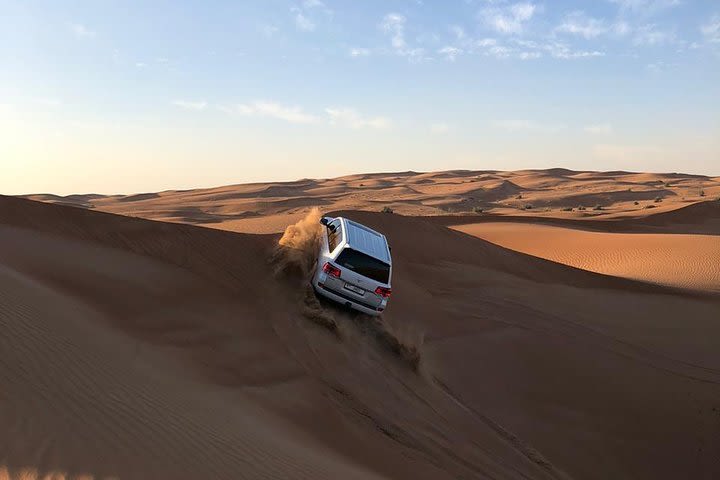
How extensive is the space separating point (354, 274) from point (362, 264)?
0.74ft

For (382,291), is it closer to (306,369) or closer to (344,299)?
(344,299)

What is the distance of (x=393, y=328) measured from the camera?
35.6 feet

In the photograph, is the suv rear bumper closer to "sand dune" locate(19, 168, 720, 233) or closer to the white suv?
the white suv

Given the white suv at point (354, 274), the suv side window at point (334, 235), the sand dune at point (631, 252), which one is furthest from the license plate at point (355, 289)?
the sand dune at point (631, 252)

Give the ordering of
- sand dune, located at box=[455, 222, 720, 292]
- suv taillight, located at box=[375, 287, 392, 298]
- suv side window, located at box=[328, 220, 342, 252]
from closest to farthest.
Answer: suv taillight, located at box=[375, 287, 392, 298], suv side window, located at box=[328, 220, 342, 252], sand dune, located at box=[455, 222, 720, 292]

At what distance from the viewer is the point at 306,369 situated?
311 inches

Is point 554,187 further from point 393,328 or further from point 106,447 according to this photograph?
point 106,447

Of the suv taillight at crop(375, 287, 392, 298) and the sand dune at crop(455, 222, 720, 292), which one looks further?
the sand dune at crop(455, 222, 720, 292)

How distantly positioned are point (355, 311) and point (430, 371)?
5.72 ft

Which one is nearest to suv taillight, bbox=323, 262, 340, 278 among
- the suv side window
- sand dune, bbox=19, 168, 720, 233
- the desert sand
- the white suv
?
the white suv

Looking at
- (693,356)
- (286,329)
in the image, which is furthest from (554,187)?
(286,329)

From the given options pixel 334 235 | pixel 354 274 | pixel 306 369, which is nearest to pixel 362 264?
pixel 354 274

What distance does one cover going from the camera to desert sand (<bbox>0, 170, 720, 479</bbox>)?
5.14 meters

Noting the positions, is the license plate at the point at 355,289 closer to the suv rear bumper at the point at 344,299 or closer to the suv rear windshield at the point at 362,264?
the suv rear bumper at the point at 344,299
